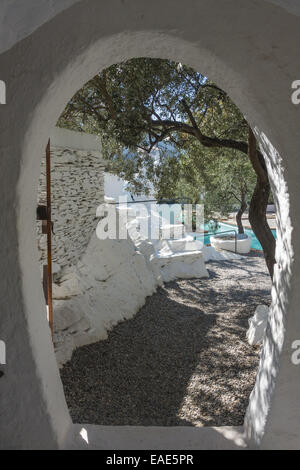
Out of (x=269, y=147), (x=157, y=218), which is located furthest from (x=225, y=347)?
(x=157, y=218)

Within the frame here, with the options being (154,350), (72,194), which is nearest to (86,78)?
(154,350)

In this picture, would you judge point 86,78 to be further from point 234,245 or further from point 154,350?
point 234,245

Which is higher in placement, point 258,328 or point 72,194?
point 72,194

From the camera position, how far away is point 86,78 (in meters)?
1.90

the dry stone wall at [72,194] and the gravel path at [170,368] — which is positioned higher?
the dry stone wall at [72,194]

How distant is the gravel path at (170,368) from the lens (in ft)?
13.5

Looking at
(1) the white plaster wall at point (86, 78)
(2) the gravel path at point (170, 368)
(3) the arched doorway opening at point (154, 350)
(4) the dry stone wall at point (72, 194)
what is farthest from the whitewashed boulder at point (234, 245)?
(1) the white plaster wall at point (86, 78)

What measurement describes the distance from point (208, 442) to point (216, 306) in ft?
21.0

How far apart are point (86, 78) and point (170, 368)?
469 centimetres

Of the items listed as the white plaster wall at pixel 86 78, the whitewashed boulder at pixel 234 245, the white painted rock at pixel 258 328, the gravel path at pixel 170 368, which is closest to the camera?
the white plaster wall at pixel 86 78

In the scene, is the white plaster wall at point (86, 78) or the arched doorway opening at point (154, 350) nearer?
the white plaster wall at point (86, 78)

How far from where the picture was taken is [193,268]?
37.0 feet

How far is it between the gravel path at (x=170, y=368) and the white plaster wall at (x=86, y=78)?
7.68ft

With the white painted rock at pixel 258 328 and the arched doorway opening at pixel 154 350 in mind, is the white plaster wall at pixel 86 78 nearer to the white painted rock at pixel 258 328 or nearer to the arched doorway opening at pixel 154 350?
the arched doorway opening at pixel 154 350
